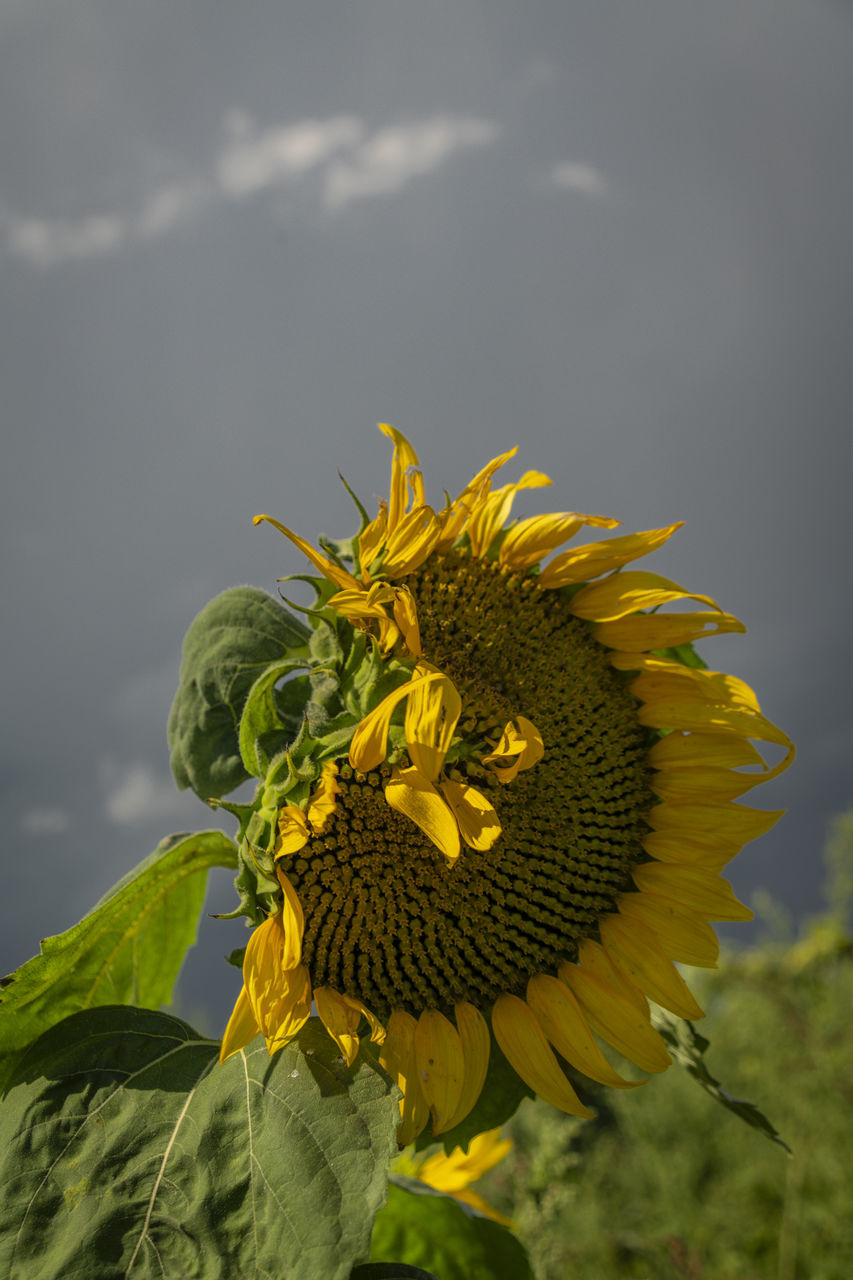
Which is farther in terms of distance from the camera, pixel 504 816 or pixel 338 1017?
pixel 504 816

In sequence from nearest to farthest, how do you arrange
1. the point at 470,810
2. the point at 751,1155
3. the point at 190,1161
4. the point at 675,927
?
the point at 190,1161, the point at 470,810, the point at 675,927, the point at 751,1155

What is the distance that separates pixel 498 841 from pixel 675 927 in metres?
0.46

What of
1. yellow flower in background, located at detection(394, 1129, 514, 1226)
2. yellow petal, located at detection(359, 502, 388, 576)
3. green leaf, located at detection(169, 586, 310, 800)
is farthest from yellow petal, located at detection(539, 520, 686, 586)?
yellow flower in background, located at detection(394, 1129, 514, 1226)

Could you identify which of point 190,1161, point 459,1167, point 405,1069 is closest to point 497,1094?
point 405,1069

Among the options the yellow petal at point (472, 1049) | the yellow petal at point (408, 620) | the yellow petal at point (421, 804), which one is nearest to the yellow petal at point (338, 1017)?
the yellow petal at point (472, 1049)

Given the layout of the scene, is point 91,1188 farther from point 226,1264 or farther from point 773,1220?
point 773,1220

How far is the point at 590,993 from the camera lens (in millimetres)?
1724

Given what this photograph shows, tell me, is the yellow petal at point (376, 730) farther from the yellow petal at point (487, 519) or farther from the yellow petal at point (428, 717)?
the yellow petal at point (487, 519)

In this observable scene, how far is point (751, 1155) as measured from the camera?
530 centimetres

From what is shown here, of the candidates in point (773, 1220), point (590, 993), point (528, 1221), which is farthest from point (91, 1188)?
point (773, 1220)

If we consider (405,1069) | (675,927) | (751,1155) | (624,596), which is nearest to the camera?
(405,1069)

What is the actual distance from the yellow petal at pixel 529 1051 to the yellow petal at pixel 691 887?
35 centimetres

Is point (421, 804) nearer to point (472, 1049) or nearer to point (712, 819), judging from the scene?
point (472, 1049)

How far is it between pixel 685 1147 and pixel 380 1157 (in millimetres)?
5353
